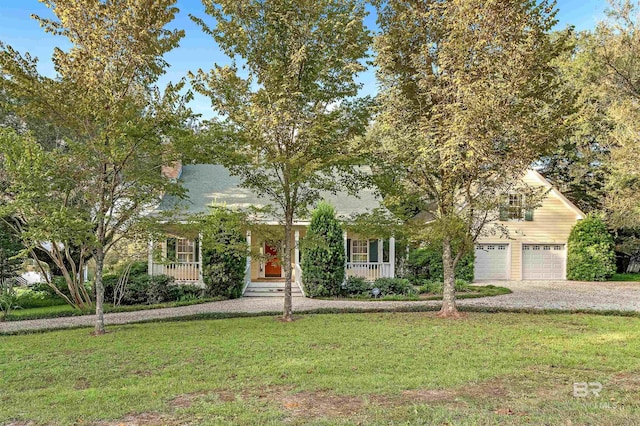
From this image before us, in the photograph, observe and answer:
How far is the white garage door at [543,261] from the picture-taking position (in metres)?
19.5

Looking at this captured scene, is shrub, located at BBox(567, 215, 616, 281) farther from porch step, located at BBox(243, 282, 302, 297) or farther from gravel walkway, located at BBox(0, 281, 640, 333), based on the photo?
porch step, located at BBox(243, 282, 302, 297)

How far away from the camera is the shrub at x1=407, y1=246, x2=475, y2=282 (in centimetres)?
1675

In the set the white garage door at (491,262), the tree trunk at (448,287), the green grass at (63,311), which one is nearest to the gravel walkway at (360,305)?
the green grass at (63,311)

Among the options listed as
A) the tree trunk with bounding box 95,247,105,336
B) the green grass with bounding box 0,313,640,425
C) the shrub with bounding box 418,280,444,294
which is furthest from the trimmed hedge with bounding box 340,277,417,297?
the tree trunk with bounding box 95,247,105,336

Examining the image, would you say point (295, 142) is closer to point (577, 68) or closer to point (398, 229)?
point (398, 229)

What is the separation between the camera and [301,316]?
390 inches

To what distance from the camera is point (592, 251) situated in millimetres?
18297

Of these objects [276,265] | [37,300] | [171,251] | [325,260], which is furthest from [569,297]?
[37,300]

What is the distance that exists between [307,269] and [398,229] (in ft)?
16.8

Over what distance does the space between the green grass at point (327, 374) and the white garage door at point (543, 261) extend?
11.7m

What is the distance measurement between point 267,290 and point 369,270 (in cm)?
384

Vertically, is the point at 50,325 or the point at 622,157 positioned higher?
the point at 622,157

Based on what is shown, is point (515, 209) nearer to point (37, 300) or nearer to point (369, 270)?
point (369, 270)

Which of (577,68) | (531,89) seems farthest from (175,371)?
(577,68)
